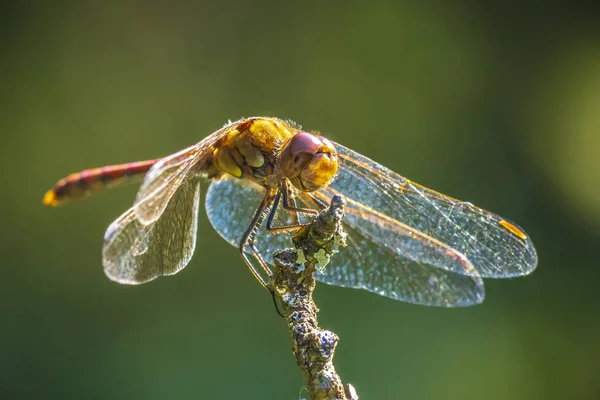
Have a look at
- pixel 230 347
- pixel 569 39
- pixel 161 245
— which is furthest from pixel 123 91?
pixel 569 39

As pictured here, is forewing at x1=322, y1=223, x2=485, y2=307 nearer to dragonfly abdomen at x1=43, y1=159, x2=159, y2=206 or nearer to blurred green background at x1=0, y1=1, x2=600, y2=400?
dragonfly abdomen at x1=43, y1=159, x2=159, y2=206

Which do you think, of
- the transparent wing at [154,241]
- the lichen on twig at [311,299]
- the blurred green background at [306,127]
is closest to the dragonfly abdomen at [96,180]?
the transparent wing at [154,241]

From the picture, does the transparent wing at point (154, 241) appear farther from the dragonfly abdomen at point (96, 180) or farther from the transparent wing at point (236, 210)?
the dragonfly abdomen at point (96, 180)

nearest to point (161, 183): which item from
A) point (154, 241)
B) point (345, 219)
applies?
point (154, 241)

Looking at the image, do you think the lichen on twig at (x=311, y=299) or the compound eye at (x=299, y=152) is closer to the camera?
the lichen on twig at (x=311, y=299)

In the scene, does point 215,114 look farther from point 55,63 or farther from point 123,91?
point 55,63

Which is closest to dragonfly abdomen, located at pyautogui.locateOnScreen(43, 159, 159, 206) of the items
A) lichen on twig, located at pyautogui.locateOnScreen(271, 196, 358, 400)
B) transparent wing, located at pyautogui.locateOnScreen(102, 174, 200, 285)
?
transparent wing, located at pyautogui.locateOnScreen(102, 174, 200, 285)
